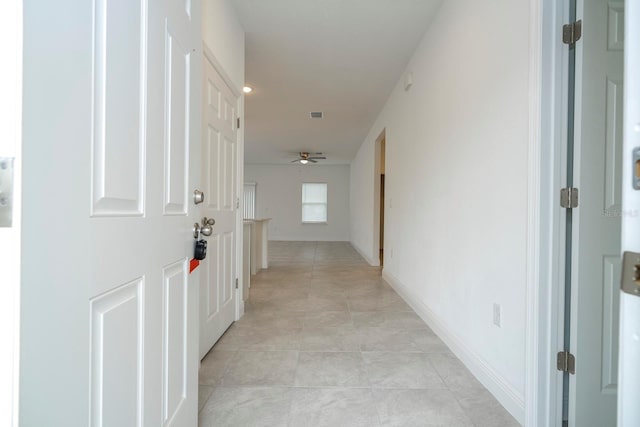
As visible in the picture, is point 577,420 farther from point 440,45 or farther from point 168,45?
point 440,45

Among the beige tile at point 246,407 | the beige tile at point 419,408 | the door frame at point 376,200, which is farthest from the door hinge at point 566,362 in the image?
the door frame at point 376,200

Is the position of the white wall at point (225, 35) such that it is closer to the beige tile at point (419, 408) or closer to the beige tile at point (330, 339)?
the beige tile at point (330, 339)

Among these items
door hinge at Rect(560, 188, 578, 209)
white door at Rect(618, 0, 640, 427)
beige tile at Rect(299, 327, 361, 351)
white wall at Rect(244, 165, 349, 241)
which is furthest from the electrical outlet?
white wall at Rect(244, 165, 349, 241)

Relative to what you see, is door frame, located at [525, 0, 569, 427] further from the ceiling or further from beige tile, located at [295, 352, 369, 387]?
the ceiling

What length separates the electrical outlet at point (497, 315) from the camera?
1.78 meters

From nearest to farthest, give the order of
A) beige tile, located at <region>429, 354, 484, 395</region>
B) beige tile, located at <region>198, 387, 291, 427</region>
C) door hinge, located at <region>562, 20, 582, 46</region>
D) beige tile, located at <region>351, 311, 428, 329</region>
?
door hinge, located at <region>562, 20, 582, 46</region> < beige tile, located at <region>198, 387, 291, 427</region> < beige tile, located at <region>429, 354, 484, 395</region> < beige tile, located at <region>351, 311, 428, 329</region>

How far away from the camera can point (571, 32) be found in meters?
1.44

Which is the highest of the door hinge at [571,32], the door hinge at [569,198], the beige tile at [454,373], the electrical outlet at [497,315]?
the door hinge at [571,32]

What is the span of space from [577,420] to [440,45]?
2.58 metres

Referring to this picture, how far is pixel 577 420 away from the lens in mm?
1429

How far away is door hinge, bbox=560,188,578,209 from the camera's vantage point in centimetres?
142

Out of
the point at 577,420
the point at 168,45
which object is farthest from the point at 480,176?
the point at 168,45

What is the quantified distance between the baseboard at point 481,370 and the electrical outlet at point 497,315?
0.26 m

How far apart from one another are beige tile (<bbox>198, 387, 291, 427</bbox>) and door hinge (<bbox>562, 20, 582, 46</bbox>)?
6.97ft
